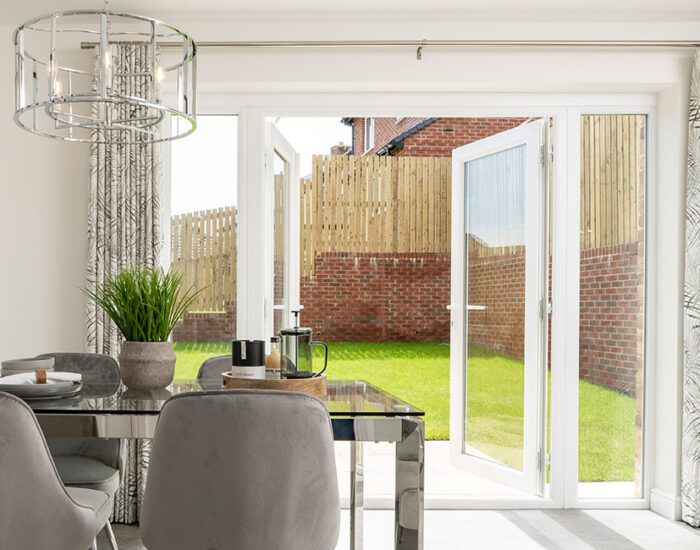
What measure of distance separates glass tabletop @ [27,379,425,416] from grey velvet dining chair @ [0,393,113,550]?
25cm

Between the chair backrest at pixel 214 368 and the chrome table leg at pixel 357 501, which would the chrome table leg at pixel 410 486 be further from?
the chair backrest at pixel 214 368

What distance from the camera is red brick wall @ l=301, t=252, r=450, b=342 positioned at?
916cm

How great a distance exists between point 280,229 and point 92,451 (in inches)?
71.5

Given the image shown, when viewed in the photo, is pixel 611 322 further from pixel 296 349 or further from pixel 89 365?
pixel 89 365

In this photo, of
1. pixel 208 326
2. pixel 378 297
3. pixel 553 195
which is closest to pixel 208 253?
pixel 208 326

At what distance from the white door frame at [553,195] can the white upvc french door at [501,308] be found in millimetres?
83

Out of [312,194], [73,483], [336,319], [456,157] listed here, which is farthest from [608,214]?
[336,319]

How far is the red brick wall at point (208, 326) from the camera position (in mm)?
3715

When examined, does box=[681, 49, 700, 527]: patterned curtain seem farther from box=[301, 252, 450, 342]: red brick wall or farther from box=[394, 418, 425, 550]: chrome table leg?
box=[301, 252, 450, 342]: red brick wall

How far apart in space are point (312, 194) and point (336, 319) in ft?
6.19

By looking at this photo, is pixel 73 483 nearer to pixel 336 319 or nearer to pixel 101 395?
pixel 101 395

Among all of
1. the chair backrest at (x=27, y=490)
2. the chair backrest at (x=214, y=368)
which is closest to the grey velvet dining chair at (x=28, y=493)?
the chair backrest at (x=27, y=490)

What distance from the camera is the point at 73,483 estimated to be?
7.73 ft

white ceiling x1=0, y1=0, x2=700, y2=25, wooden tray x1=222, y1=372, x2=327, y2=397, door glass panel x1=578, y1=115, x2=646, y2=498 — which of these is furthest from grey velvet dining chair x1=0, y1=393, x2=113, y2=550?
door glass panel x1=578, y1=115, x2=646, y2=498
